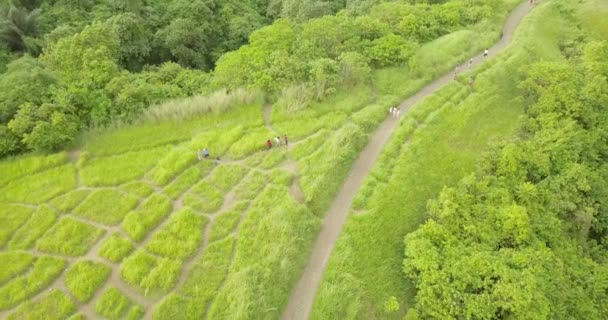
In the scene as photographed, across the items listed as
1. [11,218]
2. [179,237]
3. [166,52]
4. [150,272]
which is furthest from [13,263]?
[166,52]

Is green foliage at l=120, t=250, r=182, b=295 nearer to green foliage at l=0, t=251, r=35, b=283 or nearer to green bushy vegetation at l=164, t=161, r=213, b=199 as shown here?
green bushy vegetation at l=164, t=161, r=213, b=199

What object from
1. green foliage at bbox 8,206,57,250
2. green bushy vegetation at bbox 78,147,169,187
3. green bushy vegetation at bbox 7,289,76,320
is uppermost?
green bushy vegetation at bbox 78,147,169,187

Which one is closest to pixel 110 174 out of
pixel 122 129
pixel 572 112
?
pixel 122 129

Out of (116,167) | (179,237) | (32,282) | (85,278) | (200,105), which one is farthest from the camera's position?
(200,105)

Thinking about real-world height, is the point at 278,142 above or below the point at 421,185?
above

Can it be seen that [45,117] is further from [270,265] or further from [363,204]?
[363,204]

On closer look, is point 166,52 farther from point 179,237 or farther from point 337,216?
point 337,216

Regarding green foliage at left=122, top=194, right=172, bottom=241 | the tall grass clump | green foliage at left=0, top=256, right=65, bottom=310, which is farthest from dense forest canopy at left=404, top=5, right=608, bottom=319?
green foliage at left=0, top=256, right=65, bottom=310

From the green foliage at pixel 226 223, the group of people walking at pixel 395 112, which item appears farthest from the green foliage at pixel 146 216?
the group of people walking at pixel 395 112
